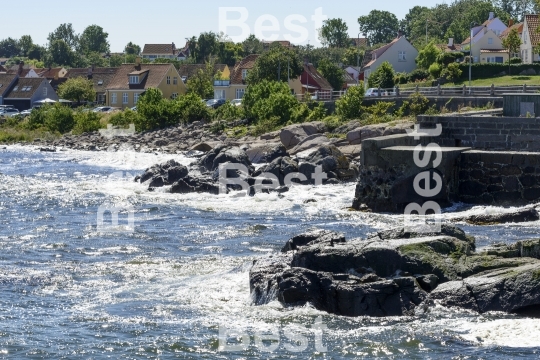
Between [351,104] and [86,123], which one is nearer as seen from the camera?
[351,104]

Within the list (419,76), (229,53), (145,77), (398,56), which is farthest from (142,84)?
(229,53)

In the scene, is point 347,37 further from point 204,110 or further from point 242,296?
point 242,296

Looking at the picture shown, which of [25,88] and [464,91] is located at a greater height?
[25,88]

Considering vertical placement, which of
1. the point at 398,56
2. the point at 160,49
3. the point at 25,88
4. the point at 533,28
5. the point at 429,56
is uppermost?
the point at 160,49

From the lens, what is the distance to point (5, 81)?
10256 centimetres

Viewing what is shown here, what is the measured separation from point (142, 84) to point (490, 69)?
34383mm

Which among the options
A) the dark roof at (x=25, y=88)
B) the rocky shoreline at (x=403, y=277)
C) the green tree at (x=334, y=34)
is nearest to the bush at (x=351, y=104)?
the rocky shoreline at (x=403, y=277)

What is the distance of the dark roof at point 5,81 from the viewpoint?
10107cm

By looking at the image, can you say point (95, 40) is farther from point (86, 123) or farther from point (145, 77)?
point (86, 123)

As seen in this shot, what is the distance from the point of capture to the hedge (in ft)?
217

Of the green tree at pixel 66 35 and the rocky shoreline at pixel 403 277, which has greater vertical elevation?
the green tree at pixel 66 35

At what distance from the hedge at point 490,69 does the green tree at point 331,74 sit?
72.7ft

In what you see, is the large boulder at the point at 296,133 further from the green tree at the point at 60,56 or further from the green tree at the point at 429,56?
the green tree at the point at 60,56

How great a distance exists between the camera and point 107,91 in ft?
299
